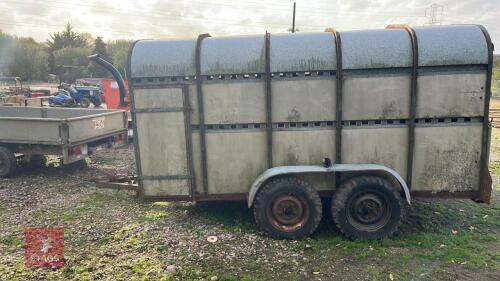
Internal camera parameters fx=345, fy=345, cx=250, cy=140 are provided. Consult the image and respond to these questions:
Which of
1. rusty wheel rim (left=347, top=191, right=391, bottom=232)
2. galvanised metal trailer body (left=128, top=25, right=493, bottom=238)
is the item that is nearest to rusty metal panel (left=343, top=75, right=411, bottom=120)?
galvanised metal trailer body (left=128, top=25, right=493, bottom=238)

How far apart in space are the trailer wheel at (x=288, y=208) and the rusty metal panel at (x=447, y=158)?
61.4 inches

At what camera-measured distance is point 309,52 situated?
486 centimetres

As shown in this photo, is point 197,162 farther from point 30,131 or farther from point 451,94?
point 30,131

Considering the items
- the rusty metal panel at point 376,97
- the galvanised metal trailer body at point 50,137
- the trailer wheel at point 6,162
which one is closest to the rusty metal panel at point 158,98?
the rusty metal panel at point 376,97

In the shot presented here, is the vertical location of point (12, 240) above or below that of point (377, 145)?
below

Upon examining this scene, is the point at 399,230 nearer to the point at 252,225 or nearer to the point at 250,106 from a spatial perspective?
the point at 252,225

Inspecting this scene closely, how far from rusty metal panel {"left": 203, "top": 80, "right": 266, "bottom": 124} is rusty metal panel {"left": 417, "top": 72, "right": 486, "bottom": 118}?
7.36ft

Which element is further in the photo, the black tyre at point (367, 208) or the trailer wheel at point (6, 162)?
the trailer wheel at point (6, 162)

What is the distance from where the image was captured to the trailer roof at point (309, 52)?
4.70 m

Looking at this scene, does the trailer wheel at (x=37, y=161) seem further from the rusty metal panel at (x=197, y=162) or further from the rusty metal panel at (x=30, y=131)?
the rusty metal panel at (x=197, y=162)

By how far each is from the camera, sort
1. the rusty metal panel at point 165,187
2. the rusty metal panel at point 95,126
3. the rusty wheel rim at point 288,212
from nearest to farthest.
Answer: the rusty wheel rim at point 288,212 → the rusty metal panel at point 165,187 → the rusty metal panel at point 95,126

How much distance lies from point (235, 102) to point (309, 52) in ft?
4.16

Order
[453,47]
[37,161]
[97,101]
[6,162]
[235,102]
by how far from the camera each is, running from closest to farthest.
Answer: [453,47] → [235,102] → [6,162] → [37,161] → [97,101]

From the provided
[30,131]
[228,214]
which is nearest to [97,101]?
[30,131]
